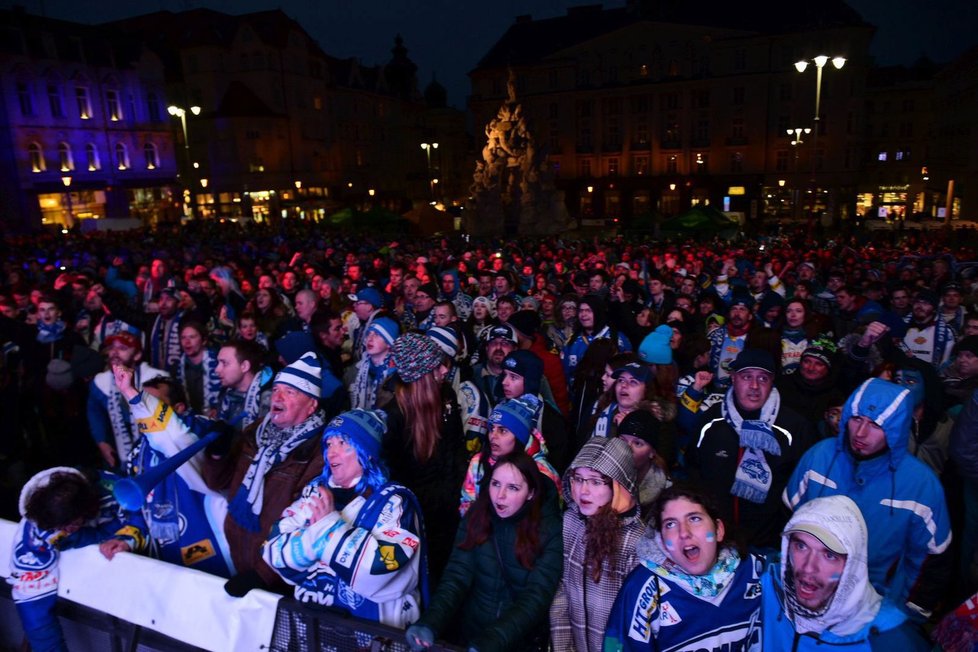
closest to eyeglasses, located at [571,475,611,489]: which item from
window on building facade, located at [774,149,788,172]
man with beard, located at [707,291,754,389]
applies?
man with beard, located at [707,291,754,389]

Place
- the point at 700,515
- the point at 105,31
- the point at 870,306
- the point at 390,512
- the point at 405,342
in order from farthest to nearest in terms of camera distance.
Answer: the point at 105,31 < the point at 870,306 < the point at 405,342 < the point at 390,512 < the point at 700,515

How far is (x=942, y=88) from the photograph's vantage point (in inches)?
2157

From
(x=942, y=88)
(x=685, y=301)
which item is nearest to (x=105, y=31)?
(x=685, y=301)

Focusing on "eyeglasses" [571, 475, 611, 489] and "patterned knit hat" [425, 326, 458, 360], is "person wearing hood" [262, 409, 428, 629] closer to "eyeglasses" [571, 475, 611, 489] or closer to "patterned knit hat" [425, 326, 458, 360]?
"eyeglasses" [571, 475, 611, 489]

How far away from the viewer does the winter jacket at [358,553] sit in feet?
9.30

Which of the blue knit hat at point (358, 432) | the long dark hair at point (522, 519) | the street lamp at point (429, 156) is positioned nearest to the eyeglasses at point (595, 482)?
the long dark hair at point (522, 519)

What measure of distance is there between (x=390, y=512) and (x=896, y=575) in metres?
2.69

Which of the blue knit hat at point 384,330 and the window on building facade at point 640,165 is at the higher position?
the window on building facade at point 640,165

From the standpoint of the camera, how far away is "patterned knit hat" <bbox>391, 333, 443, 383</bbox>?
425 centimetres

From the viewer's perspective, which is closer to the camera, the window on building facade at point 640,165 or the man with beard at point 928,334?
the man with beard at point 928,334

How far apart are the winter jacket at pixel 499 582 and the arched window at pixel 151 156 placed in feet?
173

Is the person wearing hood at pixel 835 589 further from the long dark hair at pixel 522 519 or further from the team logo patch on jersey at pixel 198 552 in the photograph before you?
the team logo patch on jersey at pixel 198 552

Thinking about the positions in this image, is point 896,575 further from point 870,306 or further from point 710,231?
point 710,231

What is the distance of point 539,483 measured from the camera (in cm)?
Answer: 324
